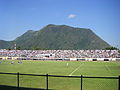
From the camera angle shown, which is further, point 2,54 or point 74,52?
point 2,54

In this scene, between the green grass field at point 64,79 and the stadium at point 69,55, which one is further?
A: the stadium at point 69,55

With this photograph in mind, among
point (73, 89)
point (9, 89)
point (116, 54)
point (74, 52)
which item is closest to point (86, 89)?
point (73, 89)

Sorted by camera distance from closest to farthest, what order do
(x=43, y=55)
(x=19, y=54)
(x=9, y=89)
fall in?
1. (x=9, y=89)
2. (x=43, y=55)
3. (x=19, y=54)

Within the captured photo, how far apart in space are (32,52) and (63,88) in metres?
75.9

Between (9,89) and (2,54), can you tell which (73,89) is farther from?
(2,54)

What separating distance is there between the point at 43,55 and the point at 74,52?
14.9 meters

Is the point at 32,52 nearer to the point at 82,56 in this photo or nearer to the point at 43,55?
the point at 43,55

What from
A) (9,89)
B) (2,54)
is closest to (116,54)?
(2,54)

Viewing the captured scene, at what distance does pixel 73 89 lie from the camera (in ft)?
45.3

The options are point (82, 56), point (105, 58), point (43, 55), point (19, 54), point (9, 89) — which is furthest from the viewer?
point (19, 54)

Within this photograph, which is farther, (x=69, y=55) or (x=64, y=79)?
(x=69, y=55)

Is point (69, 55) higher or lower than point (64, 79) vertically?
lower

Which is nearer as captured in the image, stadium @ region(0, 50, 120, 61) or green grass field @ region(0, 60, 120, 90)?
green grass field @ region(0, 60, 120, 90)

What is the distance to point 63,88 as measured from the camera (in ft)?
46.9
